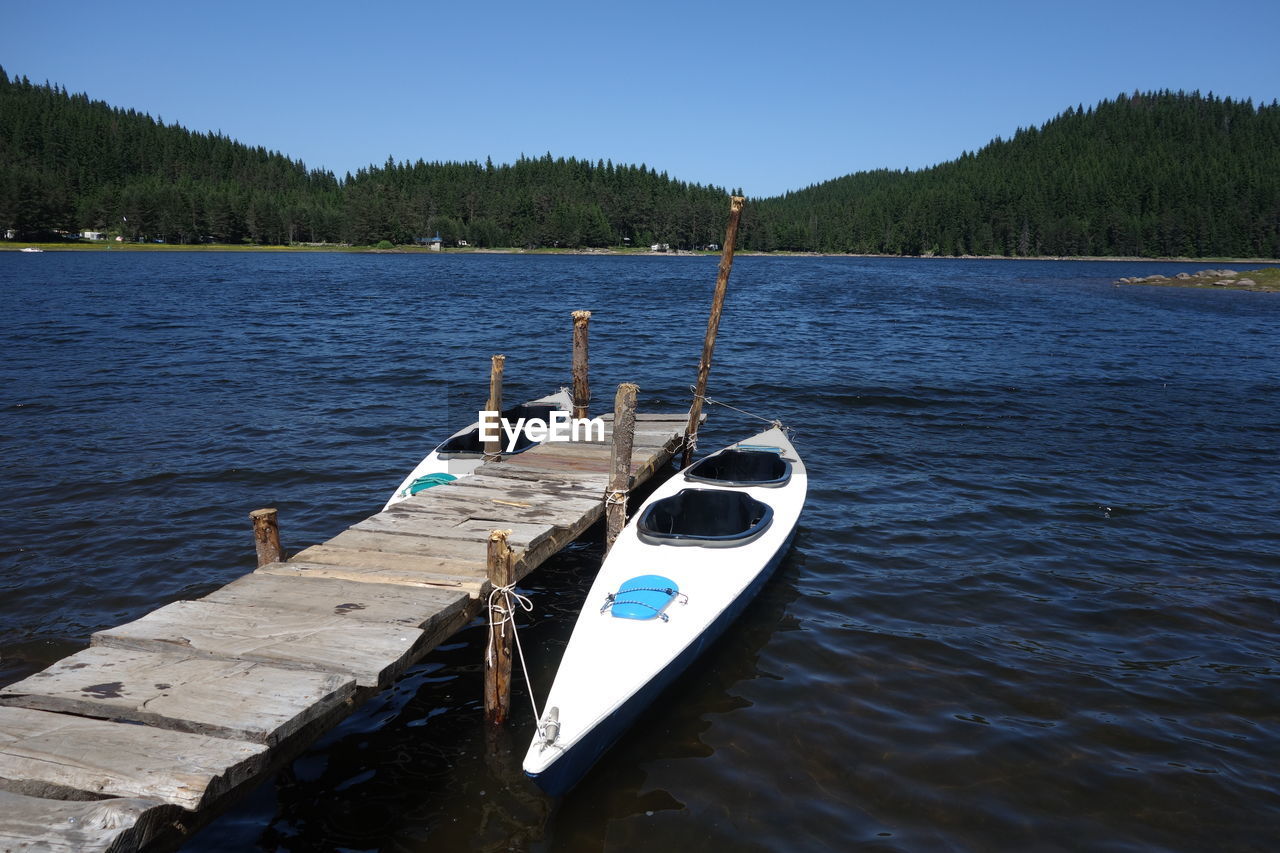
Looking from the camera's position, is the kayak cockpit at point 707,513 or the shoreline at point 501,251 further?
the shoreline at point 501,251

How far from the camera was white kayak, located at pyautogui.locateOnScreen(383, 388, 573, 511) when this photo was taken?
39.0 ft

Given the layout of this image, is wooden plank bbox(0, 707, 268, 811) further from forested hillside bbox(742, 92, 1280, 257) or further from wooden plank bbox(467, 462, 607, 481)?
forested hillside bbox(742, 92, 1280, 257)

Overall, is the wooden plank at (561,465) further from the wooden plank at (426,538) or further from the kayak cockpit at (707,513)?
the wooden plank at (426,538)

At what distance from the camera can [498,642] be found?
745cm

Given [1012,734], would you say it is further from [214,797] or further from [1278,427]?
[1278,427]

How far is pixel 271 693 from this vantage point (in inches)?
219

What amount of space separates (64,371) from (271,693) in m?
24.2

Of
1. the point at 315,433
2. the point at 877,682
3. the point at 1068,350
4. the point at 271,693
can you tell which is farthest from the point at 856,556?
the point at 1068,350

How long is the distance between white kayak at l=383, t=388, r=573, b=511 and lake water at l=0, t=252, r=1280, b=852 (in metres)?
1.44

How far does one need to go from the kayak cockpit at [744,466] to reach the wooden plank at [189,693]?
7.54 metres

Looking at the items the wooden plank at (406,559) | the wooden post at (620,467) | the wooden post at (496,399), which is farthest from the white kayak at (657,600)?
the wooden post at (496,399)

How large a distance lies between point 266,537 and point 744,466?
765 cm

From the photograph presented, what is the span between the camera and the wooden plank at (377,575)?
7.62 m

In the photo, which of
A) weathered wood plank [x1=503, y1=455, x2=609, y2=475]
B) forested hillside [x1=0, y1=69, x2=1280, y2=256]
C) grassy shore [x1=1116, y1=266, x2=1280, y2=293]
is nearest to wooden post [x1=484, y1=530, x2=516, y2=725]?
weathered wood plank [x1=503, y1=455, x2=609, y2=475]
